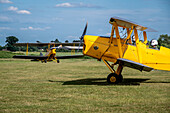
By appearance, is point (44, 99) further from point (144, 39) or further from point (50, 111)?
point (144, 39)

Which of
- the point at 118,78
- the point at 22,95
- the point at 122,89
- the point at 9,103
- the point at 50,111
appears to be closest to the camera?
the point at 50,111

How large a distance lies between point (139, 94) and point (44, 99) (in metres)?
3.38

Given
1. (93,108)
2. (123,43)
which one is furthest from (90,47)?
(93,108)

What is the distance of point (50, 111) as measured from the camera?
266 inches

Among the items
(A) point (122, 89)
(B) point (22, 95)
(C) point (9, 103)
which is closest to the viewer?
(C) point (9, 103)

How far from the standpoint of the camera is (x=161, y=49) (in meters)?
13.2

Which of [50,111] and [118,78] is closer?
[50,111]

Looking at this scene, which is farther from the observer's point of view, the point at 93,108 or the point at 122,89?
the point at 122,89

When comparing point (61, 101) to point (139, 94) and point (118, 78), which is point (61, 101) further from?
point (118, 78)

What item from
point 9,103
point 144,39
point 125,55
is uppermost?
point 144,39

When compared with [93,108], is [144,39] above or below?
above

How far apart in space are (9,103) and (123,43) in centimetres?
684

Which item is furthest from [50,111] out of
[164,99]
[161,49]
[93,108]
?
[161,49]

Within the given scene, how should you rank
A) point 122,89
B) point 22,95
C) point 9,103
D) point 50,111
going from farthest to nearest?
point 122,89 → point 22,95 → point 9,103 → point 50,111
